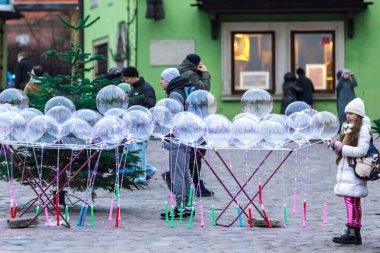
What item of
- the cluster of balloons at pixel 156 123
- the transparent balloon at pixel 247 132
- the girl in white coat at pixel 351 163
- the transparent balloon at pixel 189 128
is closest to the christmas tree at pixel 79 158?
the cluster of balloons at pixel 156 123

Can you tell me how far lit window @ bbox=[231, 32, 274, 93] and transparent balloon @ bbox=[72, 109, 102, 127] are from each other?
65.4ft

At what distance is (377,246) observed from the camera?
1048 cm

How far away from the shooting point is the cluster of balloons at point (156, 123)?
1161 centimetres

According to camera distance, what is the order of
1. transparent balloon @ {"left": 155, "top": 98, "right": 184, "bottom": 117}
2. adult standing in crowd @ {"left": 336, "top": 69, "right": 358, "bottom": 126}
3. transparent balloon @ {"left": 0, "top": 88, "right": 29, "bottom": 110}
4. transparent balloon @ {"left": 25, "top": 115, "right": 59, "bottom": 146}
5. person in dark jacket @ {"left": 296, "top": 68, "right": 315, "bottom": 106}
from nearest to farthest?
1. transparent balloon @ {"left": 25, "top": 115, "right": 59, "bottom": 146}
2. transparent balloon @ {"left": 155, "top": 98, "right": 184, "bottom": 117}
3. transparent balloon @ {"left": 0, "top": 88, "right": 29, "bottom": 110}
4. adult standing in crowd @ {"left": 336, "top": 69, "right": 358, "bottom": 126}
5. person in dark jacket @ {"left": 296, "top": 68, "right": 315, "bottom": 106}

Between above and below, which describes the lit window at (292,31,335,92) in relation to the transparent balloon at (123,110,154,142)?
above

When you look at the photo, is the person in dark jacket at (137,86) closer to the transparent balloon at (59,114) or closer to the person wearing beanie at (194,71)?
the person wearing beanie at (194,71)

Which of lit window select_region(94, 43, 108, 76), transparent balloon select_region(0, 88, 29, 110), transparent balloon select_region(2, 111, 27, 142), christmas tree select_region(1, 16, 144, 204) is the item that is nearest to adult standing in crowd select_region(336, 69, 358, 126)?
lit window select_region(94, 43, 108, 76)

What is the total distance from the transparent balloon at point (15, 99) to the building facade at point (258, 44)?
18.8 m

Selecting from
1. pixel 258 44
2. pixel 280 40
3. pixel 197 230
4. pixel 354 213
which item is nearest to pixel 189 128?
pixel 197 230

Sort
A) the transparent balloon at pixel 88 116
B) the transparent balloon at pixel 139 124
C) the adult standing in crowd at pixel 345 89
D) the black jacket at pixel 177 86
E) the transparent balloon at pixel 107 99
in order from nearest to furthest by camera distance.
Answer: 1. the transparent balloon at pixel 139 124
2. the transparent balloon at pixel 88 116
3. the transparent balloon at pixel 107 99
4. the black jacket at pixel 177 86
5. the adult standing in crowd at pixel 345 89

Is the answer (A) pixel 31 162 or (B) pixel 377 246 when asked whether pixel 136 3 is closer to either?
(A) pixel 31 162

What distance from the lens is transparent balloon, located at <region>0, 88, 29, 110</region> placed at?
12.5 meters

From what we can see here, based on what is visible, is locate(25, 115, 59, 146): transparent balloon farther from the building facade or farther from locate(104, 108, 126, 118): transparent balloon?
the building facade

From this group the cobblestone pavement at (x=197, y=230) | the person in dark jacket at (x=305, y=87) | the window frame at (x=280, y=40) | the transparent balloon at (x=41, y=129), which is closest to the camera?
the cobblestone pavement at (x=197, y=230)
